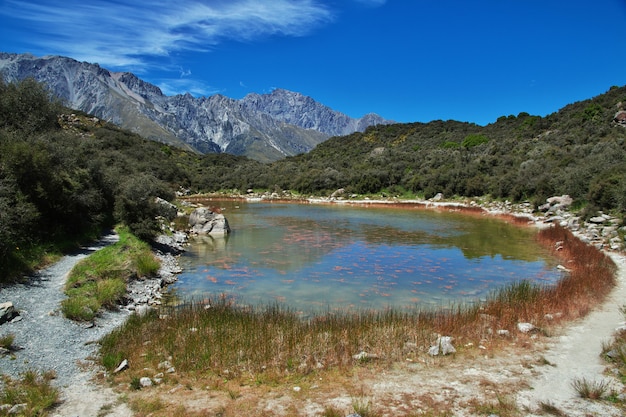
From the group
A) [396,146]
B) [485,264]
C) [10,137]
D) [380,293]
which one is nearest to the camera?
[380,293]

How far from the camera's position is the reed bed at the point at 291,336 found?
8.95m

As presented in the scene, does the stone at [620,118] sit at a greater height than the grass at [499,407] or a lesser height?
greater

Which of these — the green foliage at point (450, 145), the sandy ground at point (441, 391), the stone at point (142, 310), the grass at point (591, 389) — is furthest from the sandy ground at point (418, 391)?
the green foliage at point (450, 145)

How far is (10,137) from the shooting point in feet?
60.0

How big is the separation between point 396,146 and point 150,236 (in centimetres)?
10488

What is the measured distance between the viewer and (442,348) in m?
9.58

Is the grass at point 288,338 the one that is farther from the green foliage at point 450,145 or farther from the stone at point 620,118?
the green foliage at point 450,145

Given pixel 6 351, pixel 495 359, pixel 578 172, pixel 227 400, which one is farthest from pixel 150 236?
pixel 578 172

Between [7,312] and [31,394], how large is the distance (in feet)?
→ 14.3

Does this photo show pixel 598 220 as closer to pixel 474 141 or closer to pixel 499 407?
pixel 499 407

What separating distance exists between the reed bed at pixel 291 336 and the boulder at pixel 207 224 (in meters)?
21.6

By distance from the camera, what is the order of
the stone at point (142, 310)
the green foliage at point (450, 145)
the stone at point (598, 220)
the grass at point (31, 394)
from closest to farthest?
the grass at point (31, 394) → the stone at point (142, 310) → the stone at point (598, 220) → the green foliage at point (450, 145)

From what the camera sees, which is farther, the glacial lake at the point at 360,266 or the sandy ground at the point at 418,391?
the glacial lake at the point at 360,266

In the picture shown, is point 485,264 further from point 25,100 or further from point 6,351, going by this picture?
point 25,100
